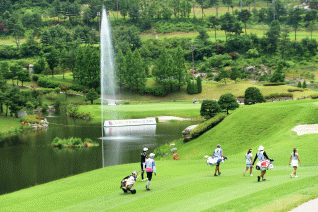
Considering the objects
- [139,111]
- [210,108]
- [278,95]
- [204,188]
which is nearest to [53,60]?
[139,111]

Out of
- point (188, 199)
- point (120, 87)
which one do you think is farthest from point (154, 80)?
point (188, 199)

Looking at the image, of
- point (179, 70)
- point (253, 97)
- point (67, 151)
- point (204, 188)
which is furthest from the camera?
point (179, 70)

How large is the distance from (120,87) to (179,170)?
78462 mm

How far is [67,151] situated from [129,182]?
31.7 m

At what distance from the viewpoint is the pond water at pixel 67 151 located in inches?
1673

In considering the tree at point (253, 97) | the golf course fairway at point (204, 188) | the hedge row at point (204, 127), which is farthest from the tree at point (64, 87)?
the golf course fairway at point (204, 188)

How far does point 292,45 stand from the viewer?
467 ft

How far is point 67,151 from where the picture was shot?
5462 cm

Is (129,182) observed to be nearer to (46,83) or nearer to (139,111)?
(139,111)

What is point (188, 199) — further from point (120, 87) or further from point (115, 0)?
point (115, 0)

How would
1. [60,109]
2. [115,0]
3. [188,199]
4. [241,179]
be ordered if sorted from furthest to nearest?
[115,0], [60,109], [241,179], [188,199]

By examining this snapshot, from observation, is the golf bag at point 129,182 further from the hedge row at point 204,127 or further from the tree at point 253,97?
the tree at point 253,97

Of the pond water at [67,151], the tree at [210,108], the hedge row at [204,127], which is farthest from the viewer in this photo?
the tree at [210,108]

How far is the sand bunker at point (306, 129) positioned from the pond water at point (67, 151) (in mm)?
18883
